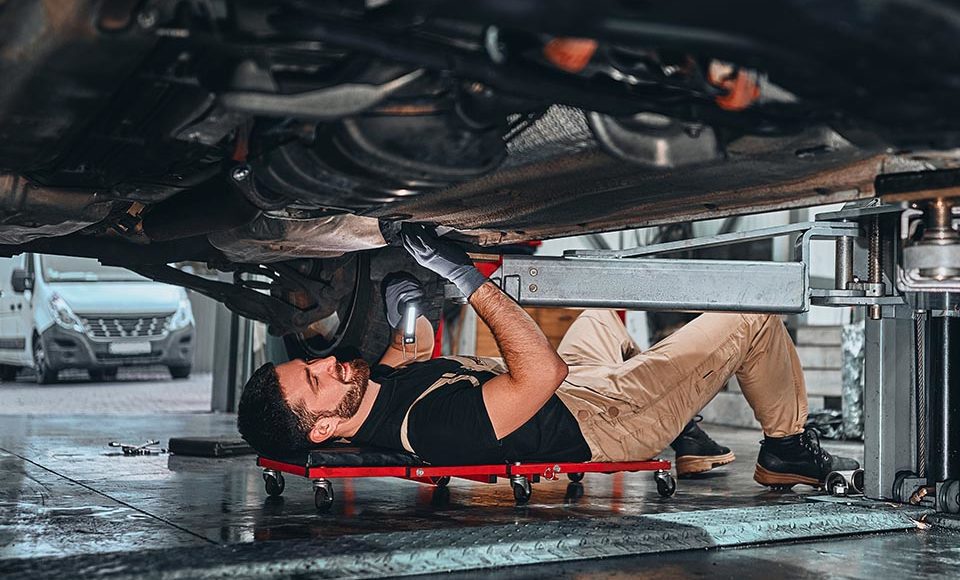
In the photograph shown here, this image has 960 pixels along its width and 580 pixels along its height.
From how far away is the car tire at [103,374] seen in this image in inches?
412

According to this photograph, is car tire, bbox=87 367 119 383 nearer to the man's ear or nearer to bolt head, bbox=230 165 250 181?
the man's ear

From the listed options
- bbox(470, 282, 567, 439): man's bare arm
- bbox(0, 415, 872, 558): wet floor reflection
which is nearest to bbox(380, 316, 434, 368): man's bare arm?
bbox(0, 415, 872, 558): wet floor reflection

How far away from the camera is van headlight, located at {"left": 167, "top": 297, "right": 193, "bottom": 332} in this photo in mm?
10117

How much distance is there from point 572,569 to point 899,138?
115 cm

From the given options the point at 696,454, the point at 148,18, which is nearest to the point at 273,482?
the point at 696,454

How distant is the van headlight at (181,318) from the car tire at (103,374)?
89 centimetres

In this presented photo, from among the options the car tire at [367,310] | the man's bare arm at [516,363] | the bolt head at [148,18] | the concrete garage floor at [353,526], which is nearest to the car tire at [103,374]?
the concrete garage floor at [353,526]

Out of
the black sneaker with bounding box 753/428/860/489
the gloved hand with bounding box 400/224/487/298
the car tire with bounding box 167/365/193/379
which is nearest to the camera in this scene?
the gloved hand with bounding box 400/224/487/298

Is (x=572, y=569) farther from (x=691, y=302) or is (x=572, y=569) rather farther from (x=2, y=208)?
(x=2, y=208)

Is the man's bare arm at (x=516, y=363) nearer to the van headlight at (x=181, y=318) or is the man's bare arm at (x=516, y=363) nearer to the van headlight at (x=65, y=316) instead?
the van headlight at (x=65, y=316)

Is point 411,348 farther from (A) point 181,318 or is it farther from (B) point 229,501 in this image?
(A) point 181,318

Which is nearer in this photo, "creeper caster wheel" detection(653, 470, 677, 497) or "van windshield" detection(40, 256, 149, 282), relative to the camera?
"creeper caster wheel" detection(653, 470, 677, 497)

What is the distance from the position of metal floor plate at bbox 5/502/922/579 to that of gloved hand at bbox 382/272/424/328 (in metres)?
0.98

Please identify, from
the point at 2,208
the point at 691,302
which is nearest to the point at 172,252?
the point at 2,208
